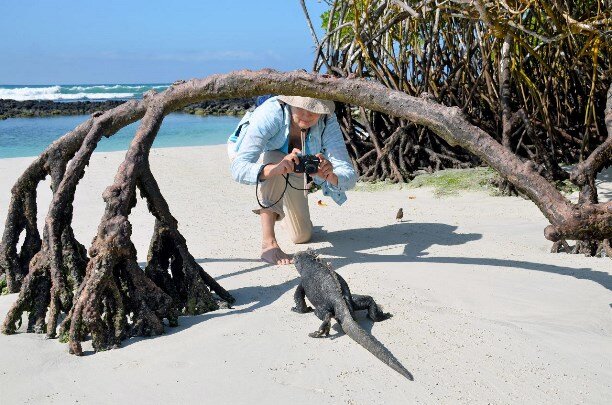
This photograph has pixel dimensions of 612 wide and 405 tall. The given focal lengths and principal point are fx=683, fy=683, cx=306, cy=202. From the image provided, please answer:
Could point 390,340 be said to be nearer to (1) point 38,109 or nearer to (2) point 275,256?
(2) point 275,256

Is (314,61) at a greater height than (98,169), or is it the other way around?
(314,61)

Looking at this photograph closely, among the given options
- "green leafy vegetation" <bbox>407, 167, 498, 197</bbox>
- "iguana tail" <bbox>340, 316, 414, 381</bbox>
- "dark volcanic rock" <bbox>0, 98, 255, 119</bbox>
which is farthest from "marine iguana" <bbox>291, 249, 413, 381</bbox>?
"dark volcanic rock" <bbox>0, 98, 255, 119</bbox>

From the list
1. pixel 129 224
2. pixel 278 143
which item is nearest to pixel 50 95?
pixel 278 143

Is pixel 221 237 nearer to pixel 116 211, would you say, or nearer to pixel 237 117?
pixel 116 211

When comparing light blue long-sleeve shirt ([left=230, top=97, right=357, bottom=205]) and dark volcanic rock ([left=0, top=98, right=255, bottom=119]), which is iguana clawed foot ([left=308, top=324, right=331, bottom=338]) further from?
dark volcanic rock ([left=0, top=98, right=255, bottom=119])

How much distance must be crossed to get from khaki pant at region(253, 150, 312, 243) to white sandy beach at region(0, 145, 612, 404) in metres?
0.12

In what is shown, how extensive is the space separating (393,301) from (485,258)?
1065mm

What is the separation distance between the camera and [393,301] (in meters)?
3.38

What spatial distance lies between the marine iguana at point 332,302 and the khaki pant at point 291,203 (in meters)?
1.20

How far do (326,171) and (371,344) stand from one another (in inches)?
65.2

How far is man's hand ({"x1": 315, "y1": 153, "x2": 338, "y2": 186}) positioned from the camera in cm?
415

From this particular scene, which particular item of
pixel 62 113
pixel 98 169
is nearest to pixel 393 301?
pixel 98 169

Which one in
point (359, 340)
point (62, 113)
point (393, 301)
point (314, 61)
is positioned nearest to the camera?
point (359, 340)

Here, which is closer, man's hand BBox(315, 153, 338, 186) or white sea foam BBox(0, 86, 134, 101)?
man's hand BBox(315, 153, 338, 186)
